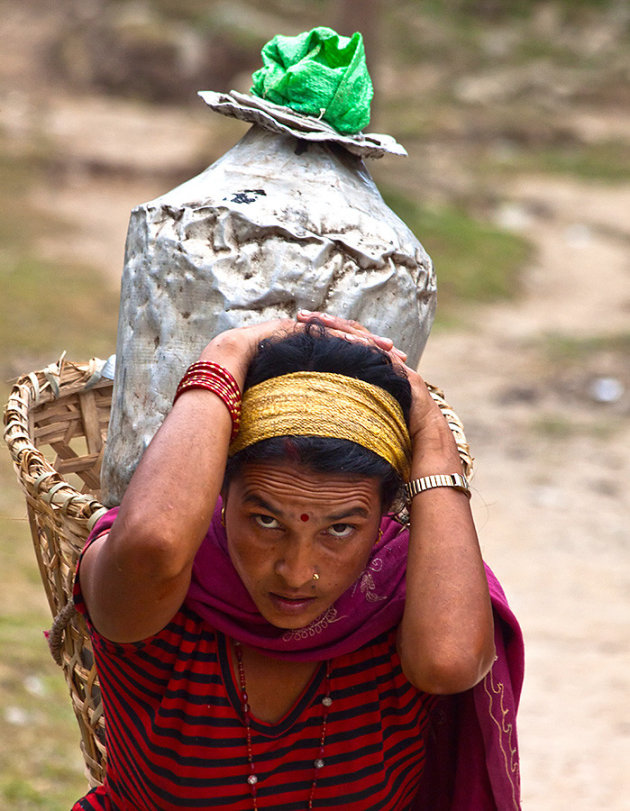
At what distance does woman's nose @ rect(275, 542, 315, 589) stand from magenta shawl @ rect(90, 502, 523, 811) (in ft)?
0.44

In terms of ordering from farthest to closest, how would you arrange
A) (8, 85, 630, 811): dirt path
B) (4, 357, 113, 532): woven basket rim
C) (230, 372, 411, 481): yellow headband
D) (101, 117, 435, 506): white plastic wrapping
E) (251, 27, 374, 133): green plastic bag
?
(8, 85, 630, 811): dirt path
(251, 27, 374, 133): green plastic bag
(101, 117, 435, 506): white plastic wrapping
(4, 357, 113, 532): woven basket rim
(230, 372, 411, 481): yellow headband

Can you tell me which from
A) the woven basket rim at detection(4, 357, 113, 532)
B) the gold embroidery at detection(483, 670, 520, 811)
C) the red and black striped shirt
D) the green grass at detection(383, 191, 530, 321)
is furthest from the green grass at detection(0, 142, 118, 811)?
the green grass at detection(383, 191, 530, 321)

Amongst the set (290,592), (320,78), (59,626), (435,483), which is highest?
(320,78)

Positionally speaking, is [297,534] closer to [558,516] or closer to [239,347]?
[239,347]

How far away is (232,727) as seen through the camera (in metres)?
1.77

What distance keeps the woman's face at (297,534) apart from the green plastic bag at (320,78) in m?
1.06

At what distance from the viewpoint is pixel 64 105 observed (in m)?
14.6

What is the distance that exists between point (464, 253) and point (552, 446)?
4.41 m

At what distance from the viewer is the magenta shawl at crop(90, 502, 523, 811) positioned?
1.76 meters

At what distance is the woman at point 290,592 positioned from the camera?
1.65 meters

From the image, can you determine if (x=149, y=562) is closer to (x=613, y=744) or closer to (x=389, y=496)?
(x=389, y=496)

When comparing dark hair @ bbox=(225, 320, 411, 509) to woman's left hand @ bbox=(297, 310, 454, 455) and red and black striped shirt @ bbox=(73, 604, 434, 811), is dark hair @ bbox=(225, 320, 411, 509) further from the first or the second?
red and black striped shirt @ bbox=(73, 604, 434, 811)

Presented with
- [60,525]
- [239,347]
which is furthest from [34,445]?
[239,347]

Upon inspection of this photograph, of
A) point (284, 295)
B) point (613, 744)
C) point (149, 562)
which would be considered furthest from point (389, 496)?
point (613, 744)
